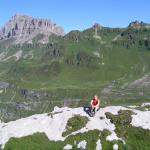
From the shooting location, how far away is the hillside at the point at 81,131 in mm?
50750

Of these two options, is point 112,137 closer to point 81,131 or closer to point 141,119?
point 81,131

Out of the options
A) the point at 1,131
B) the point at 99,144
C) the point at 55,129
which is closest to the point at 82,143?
the point at 99,144

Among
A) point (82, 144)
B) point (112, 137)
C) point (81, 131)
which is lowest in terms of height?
point (82, 144)

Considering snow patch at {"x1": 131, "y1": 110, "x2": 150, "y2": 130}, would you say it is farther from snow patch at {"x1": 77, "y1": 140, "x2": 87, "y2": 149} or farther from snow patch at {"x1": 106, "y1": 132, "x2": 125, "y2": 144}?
snow patch at {"x1": 77, "y1": 140, "x2": 87, "y2": 149}

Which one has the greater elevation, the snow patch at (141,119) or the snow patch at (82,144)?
the snow patch at (141,119)

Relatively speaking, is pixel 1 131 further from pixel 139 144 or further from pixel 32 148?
pixel 139 144

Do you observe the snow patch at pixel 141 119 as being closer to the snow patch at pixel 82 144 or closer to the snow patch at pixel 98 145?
the snow patch at pixel 98 145

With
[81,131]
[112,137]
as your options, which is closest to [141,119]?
[112,137]

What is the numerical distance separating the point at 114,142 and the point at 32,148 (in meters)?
10.3

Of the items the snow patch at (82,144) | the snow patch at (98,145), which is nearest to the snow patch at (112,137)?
the snow patch at (98,145)

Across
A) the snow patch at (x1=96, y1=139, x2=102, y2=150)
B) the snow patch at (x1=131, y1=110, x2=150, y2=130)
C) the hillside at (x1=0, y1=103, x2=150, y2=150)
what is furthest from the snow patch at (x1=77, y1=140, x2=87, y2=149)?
the snow patch at (x1=131, y1=110, x2=150, y2=130)

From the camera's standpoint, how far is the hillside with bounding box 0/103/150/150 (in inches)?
1998

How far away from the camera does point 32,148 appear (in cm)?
5128

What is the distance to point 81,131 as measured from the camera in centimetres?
5325
